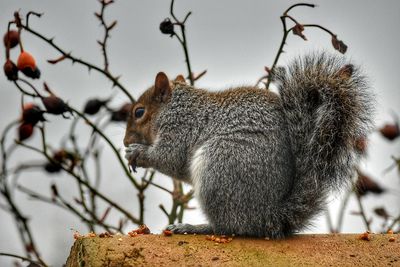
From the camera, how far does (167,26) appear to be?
170 inches

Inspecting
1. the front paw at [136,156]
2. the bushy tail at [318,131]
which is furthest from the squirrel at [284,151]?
the front paw at [136,156]

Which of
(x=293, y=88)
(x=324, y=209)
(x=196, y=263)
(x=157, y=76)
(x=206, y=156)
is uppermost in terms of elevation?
(x=157, y=76)

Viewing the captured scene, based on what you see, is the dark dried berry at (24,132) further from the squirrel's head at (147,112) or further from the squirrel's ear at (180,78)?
the squirrel's ear at (180,78)

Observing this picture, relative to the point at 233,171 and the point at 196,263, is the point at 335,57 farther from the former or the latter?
the point at 196,263

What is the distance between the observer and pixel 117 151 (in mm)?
4344

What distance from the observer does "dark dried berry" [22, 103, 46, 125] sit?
407cm

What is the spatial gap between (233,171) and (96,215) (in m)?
0.85

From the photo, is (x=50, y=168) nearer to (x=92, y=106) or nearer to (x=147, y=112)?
(x=92, y=106)

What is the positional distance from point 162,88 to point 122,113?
28 cm

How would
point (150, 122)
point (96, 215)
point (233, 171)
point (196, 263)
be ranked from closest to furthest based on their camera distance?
point (196, 263)
point (233, 171)
point (96, 215)
point (150, 122)

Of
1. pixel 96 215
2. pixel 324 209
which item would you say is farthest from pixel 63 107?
pixel 324 209

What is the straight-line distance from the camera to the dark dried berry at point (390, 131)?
4719 millimetres

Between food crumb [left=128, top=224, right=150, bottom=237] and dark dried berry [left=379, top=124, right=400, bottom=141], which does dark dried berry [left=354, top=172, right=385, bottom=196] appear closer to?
dark dried berry [left=379, top=124, right=400, bottom=141]

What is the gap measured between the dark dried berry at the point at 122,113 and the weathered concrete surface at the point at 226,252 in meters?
0.90
